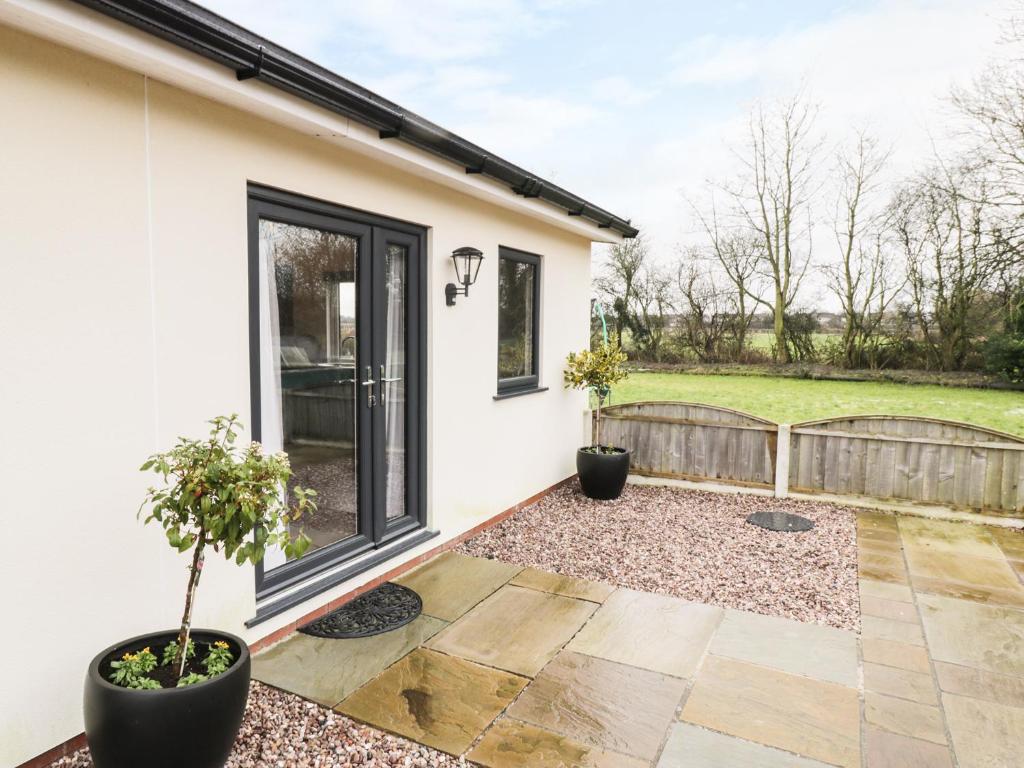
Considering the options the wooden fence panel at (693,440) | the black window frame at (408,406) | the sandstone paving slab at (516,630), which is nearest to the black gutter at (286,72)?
the black window frame at (408,406)

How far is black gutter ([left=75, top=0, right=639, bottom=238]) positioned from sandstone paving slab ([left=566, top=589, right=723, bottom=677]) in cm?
309

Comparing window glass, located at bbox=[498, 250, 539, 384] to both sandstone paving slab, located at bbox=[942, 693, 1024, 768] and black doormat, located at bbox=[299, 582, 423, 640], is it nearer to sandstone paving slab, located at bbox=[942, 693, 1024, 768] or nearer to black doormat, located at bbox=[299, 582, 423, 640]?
black doormat, located at bbox=[299, 582, 423, 640]

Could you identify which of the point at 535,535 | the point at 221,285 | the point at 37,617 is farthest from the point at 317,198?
the point at 535,535

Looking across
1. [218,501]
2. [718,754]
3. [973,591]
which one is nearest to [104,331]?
[218,501]

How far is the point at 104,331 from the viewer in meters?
2.57

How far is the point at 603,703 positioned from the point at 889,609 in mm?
2279

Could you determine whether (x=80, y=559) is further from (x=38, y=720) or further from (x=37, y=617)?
(x=38, y=720)

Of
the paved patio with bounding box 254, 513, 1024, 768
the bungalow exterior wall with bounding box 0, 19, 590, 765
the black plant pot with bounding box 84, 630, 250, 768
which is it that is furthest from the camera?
the paved patio with bounding box 254, 513, 1024, 768

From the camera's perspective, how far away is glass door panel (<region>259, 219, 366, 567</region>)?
11.6ft

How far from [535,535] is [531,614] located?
153 cm

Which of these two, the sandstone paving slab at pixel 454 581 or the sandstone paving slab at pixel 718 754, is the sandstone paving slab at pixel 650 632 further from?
the sandstone paving slab at pixel 454 581

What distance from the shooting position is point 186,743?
84.0 inches

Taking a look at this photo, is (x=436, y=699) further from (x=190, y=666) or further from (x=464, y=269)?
(x=464, y=269)

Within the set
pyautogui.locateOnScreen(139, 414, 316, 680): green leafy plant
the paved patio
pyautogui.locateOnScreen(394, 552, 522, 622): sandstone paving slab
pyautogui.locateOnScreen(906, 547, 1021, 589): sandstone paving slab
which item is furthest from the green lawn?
pyautogui.locateOnScreen(139, 414, 316, 680): green leafy plant
